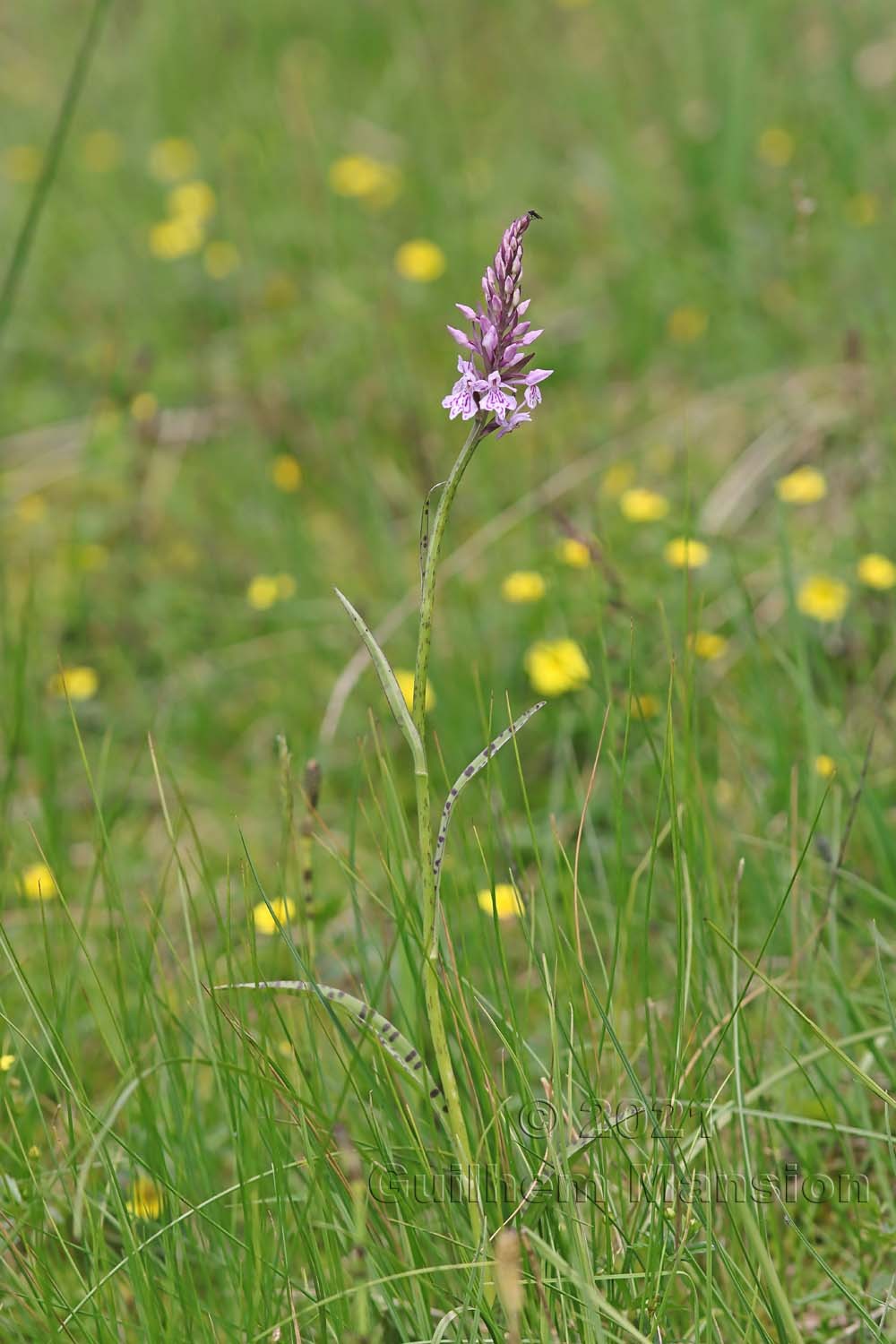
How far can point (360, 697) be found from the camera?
2553mm

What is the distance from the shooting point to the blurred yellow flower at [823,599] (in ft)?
7.25

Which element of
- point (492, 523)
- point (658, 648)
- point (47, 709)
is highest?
point (492, 523)

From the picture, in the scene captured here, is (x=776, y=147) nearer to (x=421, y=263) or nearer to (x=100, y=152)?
(x=421, y=263)

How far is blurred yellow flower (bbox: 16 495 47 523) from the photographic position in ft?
10.3

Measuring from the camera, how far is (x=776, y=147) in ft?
12.1

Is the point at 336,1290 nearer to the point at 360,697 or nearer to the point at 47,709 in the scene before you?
the point at 360,697

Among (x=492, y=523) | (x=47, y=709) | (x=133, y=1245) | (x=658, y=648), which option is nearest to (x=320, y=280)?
(x=492, y=523)

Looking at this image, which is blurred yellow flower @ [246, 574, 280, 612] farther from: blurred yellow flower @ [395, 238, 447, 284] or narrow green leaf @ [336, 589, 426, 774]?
narrow green leaf @ [336, 589, 426, 774]

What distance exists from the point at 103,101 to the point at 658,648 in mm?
3676

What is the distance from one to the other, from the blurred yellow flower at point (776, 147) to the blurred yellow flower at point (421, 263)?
1036 mm

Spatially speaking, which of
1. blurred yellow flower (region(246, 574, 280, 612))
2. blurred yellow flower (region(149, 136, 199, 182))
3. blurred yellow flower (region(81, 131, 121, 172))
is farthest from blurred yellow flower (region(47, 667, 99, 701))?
blurred yellow flower (region(81, 131, 121, 172))

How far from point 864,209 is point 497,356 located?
265cm

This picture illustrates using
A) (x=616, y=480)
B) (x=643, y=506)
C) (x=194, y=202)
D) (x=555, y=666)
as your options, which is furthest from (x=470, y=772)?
(x=194, y=202)

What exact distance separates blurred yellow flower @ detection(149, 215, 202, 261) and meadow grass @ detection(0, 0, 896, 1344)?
1.1 inches
